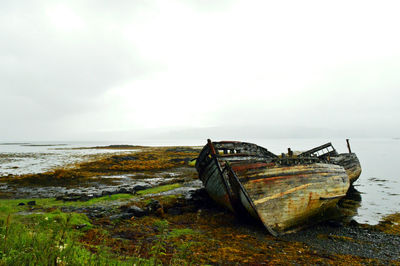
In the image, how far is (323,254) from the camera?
7.26m

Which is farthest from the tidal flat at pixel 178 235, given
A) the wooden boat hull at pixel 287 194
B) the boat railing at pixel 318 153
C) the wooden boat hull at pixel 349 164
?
the wooden boat hull at pixel 349 164

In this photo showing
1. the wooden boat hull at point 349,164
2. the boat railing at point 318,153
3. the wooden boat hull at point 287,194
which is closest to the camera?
the wooden boat hull at point 287,194

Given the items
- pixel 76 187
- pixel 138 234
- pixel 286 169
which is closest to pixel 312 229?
pixel 286 169

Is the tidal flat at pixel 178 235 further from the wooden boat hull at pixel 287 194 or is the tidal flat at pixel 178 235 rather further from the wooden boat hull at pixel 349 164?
the wooden boat hull at pixel 349 164

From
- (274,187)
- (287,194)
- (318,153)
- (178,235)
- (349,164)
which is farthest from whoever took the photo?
(349,164)

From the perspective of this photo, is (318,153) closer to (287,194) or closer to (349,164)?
(349,164)

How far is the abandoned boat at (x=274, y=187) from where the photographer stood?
8.80m

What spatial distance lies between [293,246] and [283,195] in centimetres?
197

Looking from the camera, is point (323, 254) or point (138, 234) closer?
point (323, 254)

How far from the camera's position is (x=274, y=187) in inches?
355

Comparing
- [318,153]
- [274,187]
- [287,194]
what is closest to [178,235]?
[274,187]

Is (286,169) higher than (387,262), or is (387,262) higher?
(286,169)

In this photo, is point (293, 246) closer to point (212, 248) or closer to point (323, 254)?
point (323, 254)

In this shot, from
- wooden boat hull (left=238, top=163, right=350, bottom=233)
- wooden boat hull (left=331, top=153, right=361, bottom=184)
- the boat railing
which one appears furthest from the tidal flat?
wooden boat hull (left=331, top=153, right=361, bottom=184)
